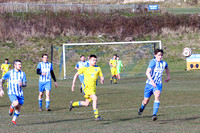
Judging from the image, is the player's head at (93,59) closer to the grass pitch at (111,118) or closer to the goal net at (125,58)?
the grass pitch at (111,118)

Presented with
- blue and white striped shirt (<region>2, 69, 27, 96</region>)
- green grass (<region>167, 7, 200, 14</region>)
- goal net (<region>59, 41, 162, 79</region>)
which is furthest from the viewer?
green grass (<region>167, 7, 200, 14</region>)

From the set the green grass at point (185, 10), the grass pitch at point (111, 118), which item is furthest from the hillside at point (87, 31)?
the grass pitch at point (111, 118)

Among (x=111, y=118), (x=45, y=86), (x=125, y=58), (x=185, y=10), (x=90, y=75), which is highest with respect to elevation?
(x=185, y=10)

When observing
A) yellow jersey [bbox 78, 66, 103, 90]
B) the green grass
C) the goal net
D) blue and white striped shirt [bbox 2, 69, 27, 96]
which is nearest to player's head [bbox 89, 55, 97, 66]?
yellow jersey [bbox 78, 66, 103, 90]

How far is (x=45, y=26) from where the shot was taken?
49.2 meters

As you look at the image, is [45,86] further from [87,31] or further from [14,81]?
[87,31]

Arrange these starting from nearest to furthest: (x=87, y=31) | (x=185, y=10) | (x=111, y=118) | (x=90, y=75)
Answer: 1. (x=90, y=75)
2. (x=111, y=118)
3. (x=87, y=31)
4. (x=185, y=10)

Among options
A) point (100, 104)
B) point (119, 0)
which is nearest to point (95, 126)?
point (100, 104)

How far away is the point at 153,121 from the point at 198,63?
95.6ft

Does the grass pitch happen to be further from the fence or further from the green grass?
the green grass

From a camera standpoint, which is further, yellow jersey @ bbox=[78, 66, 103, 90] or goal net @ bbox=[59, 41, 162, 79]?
goal net @ bbox=[59, 41, 162, 79]

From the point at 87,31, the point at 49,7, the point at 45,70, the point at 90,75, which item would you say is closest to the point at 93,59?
the point at 90,75

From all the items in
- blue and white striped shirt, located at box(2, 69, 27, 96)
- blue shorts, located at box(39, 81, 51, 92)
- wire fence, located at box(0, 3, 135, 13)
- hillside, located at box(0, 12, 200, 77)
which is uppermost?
wire fence, located at box(0, 3, 135, 13)

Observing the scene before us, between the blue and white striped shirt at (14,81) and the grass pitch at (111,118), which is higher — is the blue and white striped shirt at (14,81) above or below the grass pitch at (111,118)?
above
